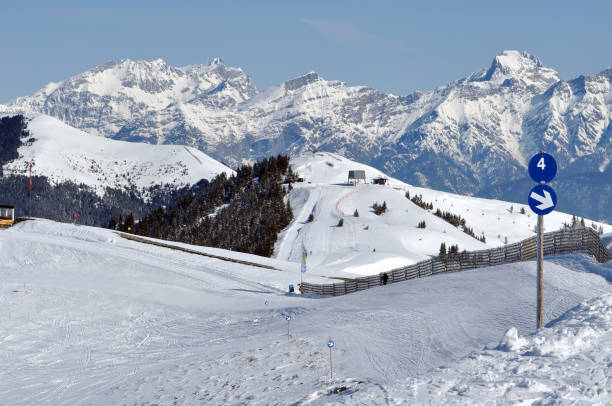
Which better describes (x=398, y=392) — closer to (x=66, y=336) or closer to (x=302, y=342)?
(x=302, y=342)

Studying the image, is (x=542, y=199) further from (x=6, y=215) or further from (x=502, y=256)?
(x=6, y=215)

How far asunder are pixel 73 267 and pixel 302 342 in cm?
3663

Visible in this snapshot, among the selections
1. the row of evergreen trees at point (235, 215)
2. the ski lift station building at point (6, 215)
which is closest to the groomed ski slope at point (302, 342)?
the ski lift station building at point (6, 215)

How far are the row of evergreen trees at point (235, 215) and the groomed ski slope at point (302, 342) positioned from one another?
76368mm

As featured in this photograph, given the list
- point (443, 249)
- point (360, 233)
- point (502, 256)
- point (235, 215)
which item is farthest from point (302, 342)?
point (235, 215)

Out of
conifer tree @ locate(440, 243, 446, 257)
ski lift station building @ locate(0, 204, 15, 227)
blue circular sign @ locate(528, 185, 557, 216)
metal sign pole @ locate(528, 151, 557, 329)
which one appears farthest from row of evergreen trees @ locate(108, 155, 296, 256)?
blue circular sign @ locate(528, 185, 557, 216)

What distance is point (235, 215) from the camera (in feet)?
500

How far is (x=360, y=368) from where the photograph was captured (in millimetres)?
17922

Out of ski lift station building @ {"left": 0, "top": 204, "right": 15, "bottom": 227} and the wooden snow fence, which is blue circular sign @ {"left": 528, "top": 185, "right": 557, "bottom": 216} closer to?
the wooden snow fence

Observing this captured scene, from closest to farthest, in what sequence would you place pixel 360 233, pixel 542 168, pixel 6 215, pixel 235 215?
pixel 542 168
pixel 6 215
pixel 360 233
pixel 235 215

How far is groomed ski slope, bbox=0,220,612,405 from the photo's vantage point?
12117 mm

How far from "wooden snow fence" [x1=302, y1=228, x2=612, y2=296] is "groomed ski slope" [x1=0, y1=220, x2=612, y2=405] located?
3656mm

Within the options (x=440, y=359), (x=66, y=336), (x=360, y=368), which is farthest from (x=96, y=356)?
(x=440, y=359)

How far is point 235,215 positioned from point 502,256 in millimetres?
116572
